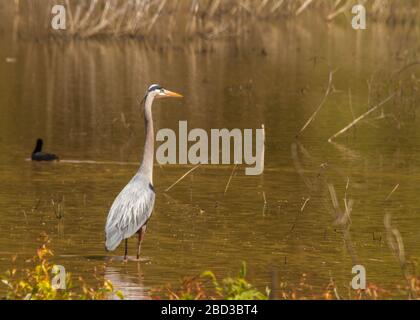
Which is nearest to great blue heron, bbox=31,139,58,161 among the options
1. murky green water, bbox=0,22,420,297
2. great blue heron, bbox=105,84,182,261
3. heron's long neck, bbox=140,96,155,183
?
murky green water, bbox=0,22,420,297

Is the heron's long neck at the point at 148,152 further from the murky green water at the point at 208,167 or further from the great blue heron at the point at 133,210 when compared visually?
the murky green water at the point at 208,167

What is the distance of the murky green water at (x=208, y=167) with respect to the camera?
12633 millimetres

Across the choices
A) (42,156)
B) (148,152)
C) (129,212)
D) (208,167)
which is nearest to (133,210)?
(129,212)

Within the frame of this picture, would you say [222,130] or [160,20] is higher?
[160,20]

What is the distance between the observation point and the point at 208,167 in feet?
58.0

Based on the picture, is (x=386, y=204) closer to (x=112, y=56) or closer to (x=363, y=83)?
(x=363, y=83)

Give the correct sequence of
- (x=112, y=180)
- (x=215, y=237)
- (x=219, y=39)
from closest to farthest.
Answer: (x=215, y=237) < (x=112, y=180) < (x=219, y=39)

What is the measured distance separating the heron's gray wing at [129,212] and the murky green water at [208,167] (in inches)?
10.7

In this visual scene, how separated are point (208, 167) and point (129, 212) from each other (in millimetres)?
5443

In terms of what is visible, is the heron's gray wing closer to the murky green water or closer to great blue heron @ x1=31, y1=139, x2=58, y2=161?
the murky green water

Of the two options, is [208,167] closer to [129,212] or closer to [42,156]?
[42,156]
